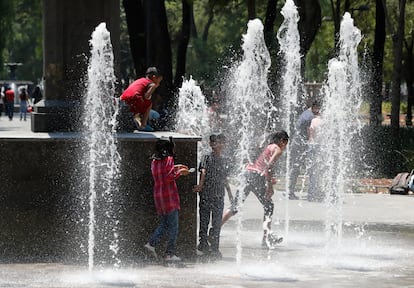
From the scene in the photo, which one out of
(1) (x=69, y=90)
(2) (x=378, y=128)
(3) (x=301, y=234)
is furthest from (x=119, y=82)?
(2) (x=378, y=128)

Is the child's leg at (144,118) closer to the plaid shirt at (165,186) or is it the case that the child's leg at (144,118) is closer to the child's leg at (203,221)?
the child's leg at (203,221)

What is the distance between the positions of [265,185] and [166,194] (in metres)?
1.73

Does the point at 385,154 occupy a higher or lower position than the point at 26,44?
lower

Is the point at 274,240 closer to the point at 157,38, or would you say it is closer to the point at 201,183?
the point at 201,183

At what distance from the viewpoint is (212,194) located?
12.4 meters

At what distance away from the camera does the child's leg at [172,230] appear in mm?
11711

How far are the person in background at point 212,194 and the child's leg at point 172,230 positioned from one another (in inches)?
24.9

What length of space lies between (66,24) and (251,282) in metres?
3.82

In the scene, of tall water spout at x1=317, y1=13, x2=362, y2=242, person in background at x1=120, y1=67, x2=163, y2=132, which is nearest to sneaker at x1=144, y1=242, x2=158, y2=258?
person in background at x1=120, y1=67, x2=163, y2=132

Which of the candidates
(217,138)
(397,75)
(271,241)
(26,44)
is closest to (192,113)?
(397,75)

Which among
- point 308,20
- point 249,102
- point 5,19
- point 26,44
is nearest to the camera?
point 249,102

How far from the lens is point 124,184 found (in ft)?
39.5

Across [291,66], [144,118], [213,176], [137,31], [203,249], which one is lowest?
[203,249]

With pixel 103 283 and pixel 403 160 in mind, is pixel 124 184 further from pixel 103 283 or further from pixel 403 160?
pixel 403 160
